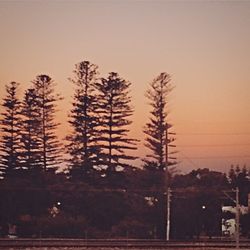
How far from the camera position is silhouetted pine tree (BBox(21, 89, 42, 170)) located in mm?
11445

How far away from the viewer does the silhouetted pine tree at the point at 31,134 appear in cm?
1144

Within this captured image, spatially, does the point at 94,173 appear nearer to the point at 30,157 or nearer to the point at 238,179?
the point at 30,157

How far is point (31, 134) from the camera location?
1169cm

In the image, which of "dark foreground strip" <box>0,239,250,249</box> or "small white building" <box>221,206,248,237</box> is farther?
"small white building" <box>221,206,248,237</box>

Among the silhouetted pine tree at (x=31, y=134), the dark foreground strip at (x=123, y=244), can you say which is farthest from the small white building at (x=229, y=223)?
the silhouetted pine tree at (x=31, y=134)

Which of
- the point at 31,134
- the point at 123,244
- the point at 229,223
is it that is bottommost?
the point at 123,244

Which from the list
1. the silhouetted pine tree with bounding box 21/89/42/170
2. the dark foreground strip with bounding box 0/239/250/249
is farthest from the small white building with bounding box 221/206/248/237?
the silhouetted pine tree with bounding box 21/89/42/170

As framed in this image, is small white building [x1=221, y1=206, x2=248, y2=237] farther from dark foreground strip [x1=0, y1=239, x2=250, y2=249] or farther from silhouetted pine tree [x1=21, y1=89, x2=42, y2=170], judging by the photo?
silhouetted pine tree [x1=21, y1=89, x2=42, y2=170]

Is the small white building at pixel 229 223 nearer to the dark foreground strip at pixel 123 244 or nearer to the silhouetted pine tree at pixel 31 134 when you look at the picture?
the dark foreground strip at pixel 123 244

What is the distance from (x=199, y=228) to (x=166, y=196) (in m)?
0.91

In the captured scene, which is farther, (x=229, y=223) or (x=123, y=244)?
(x=229, y=223)

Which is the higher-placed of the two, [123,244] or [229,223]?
[229,223]

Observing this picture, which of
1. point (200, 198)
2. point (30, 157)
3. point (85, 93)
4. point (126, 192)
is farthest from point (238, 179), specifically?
point (30, 157)

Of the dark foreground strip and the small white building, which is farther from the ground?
the small white building
